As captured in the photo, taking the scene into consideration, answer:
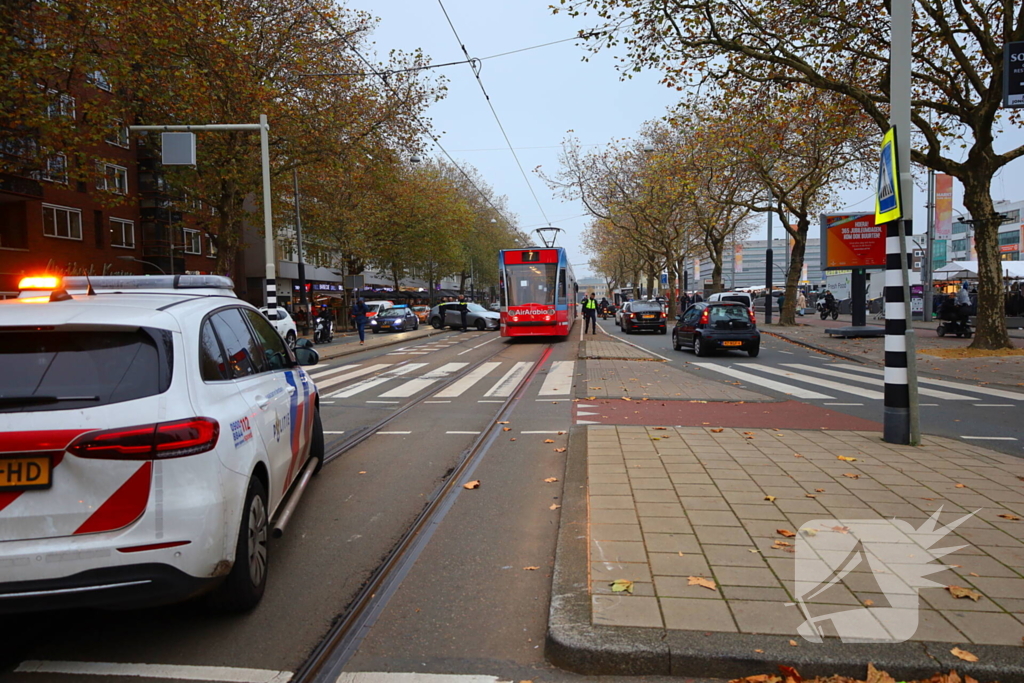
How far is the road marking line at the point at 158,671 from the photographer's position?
3016 millimetres

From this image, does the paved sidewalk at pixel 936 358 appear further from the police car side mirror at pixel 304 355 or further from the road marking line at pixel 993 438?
the police car side mirror at pixel 304 355

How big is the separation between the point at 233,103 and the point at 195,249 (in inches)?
955

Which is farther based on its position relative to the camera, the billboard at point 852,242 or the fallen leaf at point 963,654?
the billboard at point 852,242

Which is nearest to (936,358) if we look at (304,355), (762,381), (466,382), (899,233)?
(762,381)

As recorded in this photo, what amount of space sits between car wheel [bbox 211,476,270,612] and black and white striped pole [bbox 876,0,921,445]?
5.84m

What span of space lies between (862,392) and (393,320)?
101 feet

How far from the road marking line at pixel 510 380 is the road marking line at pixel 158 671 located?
30.0 feet

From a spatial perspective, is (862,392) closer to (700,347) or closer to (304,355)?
(700,347)

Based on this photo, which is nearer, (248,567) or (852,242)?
(248,567)

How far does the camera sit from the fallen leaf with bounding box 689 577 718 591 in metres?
3.55

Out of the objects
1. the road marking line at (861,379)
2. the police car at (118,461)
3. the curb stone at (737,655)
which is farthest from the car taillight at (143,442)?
the road marking line at (861,379)

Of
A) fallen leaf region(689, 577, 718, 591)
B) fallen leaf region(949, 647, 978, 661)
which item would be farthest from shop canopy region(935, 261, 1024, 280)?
fallen leaf region(949, 647, 978, 661)

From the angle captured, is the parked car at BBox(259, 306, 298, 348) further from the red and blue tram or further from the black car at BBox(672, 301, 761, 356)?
the black car at BBox(672, 301, 761, 356)

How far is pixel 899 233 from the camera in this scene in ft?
22.3
